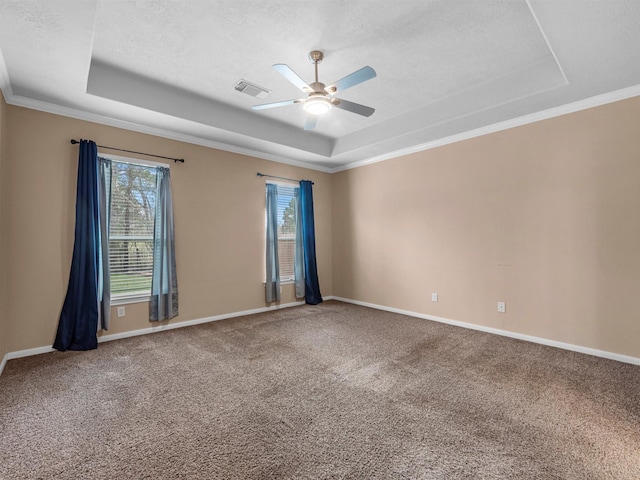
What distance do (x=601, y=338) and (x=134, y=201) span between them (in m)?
5.61

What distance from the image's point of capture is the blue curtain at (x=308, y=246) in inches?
223

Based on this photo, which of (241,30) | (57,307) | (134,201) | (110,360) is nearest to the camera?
(241,30)

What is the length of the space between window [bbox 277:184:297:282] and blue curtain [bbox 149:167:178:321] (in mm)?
1851

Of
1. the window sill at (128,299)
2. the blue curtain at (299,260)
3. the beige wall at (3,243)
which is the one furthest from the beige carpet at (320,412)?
the blue curtain at (299,260)

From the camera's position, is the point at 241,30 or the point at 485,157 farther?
the point at 485,157

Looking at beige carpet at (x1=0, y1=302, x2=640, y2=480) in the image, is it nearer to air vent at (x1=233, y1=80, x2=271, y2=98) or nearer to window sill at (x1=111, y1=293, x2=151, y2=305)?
window sill at (x1=111, y1=293, x2=151, y2=305)

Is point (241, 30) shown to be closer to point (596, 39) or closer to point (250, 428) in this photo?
point (596, 39)

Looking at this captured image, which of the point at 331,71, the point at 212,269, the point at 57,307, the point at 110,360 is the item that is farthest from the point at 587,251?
the point at 57,307

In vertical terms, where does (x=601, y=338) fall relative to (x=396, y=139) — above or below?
below

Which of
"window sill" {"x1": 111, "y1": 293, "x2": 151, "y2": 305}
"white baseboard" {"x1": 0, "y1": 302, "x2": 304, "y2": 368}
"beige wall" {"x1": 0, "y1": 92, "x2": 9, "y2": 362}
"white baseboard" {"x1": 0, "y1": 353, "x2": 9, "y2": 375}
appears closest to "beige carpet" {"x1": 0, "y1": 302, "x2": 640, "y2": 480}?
"white baseboard" {"x1": 0, "y1": 353, "x2": 9, "y2": 375}

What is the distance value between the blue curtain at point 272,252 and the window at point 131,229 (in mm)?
1749

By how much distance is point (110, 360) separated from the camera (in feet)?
10.1

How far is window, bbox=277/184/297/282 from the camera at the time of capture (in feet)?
18.0

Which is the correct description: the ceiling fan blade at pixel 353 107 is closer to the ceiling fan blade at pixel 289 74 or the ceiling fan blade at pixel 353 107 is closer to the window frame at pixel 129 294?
the ceiling fan blade at pixel 289 74
